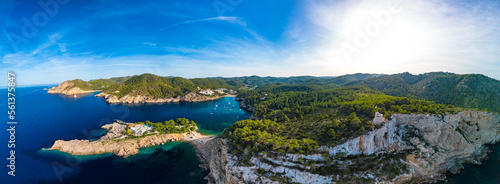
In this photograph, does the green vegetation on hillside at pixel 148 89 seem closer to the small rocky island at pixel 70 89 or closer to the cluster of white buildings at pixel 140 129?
the small rocky island at pixel 70 89

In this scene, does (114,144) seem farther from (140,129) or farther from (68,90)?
(68,90)

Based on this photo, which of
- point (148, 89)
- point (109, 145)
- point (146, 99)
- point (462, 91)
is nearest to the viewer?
point (109, 145)

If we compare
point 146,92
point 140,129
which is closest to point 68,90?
point 146,92

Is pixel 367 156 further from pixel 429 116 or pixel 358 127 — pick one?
pixel 429 116

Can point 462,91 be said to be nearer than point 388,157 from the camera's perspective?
No

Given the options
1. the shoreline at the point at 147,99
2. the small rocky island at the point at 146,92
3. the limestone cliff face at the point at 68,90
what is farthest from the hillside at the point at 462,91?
the limestone cliff face at the point at 68,90

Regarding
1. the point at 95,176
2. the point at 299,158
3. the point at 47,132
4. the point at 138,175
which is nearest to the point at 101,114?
the point at 47,132

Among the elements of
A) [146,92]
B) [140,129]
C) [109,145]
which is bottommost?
[109,145]
